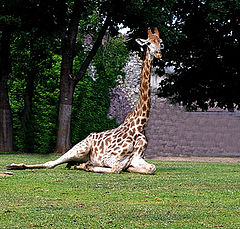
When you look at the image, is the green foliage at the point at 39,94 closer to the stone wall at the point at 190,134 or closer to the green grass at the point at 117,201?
the stone wall at the point at 190,134

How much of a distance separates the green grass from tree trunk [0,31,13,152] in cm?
1309

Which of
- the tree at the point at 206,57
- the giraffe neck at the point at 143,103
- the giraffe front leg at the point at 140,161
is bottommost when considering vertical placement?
the giraffe front leg at the point at 140,161

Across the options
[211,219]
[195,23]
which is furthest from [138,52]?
[211,219]

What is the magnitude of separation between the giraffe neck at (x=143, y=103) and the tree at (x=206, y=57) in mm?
16368

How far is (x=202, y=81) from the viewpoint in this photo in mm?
30984

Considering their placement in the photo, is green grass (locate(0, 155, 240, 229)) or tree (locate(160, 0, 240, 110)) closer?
green grass (locate(0, 155, 240, 229))

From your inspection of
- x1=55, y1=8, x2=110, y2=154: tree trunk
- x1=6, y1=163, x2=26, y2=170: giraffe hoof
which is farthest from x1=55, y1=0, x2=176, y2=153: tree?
x1=6, y1=163, x2=26, y2=170: giraffe hoof

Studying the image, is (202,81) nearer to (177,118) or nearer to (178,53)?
→ (178,53)

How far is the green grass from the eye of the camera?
19.9ft

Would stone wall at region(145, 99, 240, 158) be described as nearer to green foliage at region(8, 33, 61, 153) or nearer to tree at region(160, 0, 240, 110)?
tree at region(160, 0, 240, 110)

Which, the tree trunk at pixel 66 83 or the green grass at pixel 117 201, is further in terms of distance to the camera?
the tree trunk at pixel 66 83

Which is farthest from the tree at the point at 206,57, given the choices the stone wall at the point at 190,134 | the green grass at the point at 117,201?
the green grass at the point at 117,201

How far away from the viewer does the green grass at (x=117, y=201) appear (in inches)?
239

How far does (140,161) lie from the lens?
12.4 metres
